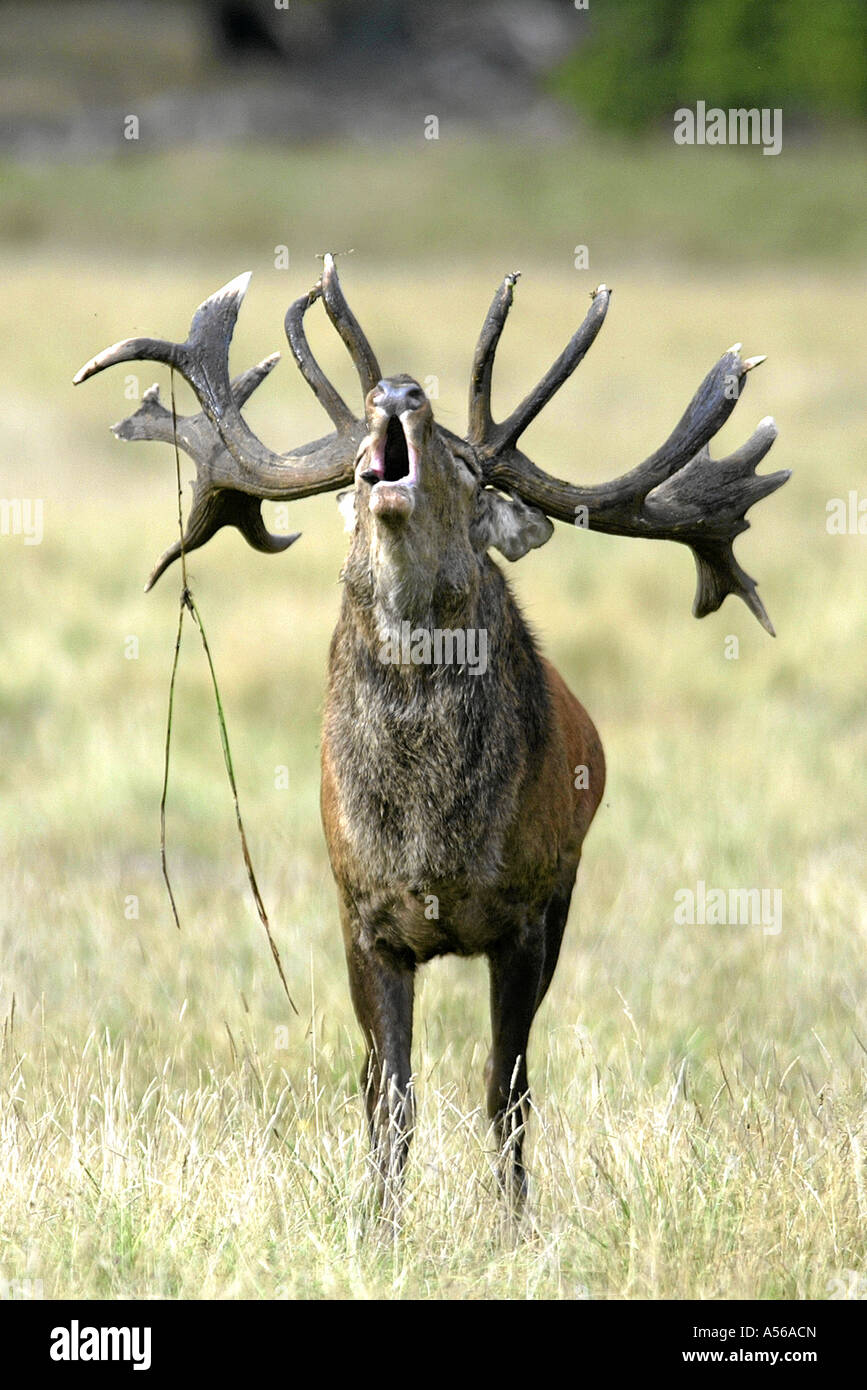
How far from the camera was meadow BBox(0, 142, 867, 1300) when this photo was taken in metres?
4.88

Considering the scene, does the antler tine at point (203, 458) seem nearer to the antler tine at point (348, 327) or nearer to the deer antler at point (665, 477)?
the antler tine at point (348, 327)

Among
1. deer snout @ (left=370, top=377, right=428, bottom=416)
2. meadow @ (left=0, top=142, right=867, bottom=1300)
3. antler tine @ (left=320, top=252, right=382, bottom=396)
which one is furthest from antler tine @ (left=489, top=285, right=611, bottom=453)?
meadow @ (left=0, top=142, right=867, bottom=1300)

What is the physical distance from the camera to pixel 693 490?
5.96 meters

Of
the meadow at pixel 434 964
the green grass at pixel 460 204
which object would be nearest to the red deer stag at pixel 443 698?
the meadow at pixel 434 964

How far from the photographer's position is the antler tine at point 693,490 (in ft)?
18.5

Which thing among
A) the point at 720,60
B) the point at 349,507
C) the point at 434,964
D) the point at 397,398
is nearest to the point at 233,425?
the point at 349,507

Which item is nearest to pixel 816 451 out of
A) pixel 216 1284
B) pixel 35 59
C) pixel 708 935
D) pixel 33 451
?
pixel 33 451

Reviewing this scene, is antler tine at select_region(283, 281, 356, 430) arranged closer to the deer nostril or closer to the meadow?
the deer nostril

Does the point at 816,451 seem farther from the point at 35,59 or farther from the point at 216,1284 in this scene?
the point at 35,59

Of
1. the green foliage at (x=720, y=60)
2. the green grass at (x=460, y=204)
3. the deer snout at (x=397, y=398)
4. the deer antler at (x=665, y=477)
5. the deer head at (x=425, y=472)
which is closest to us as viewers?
the deer snout at (x=397, y=398)

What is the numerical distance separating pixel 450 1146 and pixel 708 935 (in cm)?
276

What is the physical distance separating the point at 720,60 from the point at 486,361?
46.6 m

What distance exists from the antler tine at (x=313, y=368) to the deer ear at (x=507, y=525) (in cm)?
45

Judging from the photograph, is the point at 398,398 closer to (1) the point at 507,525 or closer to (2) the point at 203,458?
(1) the point at 507,525
